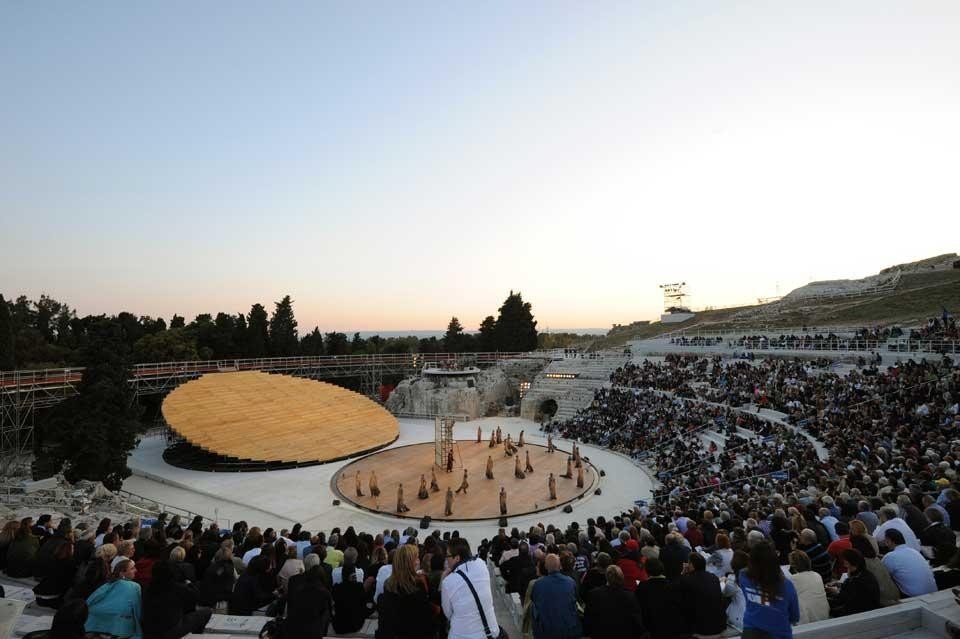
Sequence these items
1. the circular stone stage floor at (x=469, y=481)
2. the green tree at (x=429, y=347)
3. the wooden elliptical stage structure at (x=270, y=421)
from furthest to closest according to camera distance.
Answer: the green tree at (x=429, y=347) → the wooden elliptical stage structure at (x=270, y=421) → the circular stone stage floor at (x=469, y=481)

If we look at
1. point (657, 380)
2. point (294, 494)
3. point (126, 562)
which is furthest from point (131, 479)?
point (657, 380)

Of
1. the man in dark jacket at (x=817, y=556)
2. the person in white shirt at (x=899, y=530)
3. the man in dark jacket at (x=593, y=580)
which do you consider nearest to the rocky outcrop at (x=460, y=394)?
the man in dark jacket at (x=593, y=580)

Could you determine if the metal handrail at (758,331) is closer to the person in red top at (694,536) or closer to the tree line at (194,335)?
the tree line at (194,335)

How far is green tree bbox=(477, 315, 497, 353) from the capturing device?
196 feet

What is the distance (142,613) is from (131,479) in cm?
2033

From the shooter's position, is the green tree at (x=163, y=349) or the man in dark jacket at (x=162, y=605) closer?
the man in dark jacket at (x=162, y=605)

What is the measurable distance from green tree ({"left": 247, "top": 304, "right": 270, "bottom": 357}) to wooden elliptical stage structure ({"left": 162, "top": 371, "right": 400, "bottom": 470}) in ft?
59.7

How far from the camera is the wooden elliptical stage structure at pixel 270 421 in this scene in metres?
22.2

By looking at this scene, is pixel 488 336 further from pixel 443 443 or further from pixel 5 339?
pixel 5 339

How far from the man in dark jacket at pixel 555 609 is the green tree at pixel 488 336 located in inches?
2150

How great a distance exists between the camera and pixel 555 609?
4332mm

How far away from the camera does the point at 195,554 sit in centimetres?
695

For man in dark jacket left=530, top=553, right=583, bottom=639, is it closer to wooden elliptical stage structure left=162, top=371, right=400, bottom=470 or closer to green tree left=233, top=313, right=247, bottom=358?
wooden elliptical stage structure left=162, top=371, right=400, bottom=470

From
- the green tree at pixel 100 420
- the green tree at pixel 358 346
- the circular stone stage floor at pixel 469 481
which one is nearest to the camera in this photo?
the circular stone stage floor at pixel 469 481
